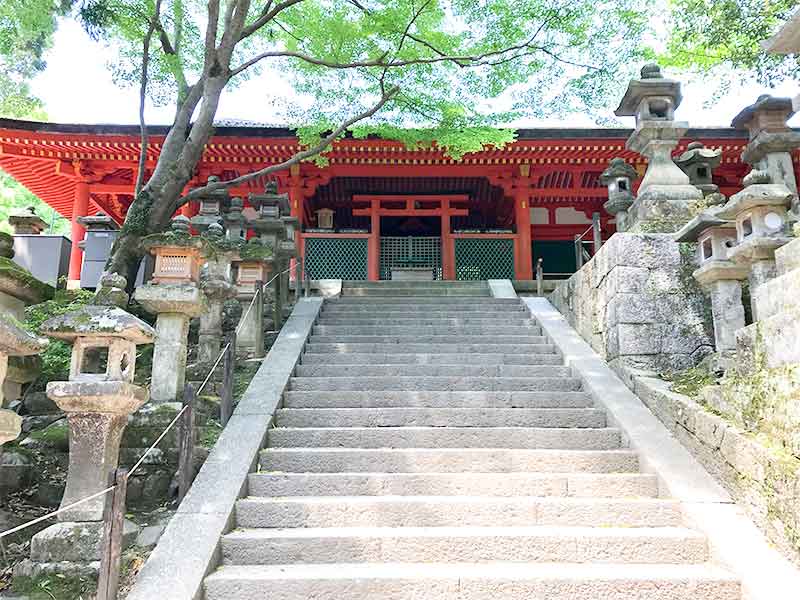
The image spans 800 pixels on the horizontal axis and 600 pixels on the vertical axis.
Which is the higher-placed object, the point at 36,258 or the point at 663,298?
the point at 36,258

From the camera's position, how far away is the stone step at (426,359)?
6684 mm

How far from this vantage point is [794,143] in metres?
9.34

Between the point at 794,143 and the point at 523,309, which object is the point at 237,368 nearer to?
the point at 523,309

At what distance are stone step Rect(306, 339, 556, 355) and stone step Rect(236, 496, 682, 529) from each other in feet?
10.1

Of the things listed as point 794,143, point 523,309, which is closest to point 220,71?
point 523,309

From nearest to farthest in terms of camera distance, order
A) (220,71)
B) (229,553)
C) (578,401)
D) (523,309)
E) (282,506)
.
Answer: (229,553) → (282,506) → (578,401) → (220,71) → (523,309)

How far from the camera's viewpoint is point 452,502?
4043 millimetres

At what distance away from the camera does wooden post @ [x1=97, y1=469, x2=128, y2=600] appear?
9.77 ft

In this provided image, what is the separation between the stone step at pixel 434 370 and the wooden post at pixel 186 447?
2128mm

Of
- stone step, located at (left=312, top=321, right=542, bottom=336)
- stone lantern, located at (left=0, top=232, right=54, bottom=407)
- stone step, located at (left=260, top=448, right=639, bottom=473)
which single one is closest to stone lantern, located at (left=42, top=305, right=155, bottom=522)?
stone lantern, located at (left=0, top=232, right=54, bottom=407)

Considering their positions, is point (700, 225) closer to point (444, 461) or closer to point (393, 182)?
point (444, 461)

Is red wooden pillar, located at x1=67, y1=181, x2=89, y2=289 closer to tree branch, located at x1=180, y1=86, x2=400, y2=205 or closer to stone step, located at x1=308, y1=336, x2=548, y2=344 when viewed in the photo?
tree branch, located at x1=180, y1=86, x2=400, y2=205

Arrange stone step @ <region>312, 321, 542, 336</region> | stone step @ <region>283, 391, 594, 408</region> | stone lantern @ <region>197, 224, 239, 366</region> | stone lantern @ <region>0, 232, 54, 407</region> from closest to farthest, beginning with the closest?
stone lantern @ <region>0, 232, 54, 407</region> < stone step @ <region>283, 391, 594, 408</region> < stone lantern @ <region>197, 224, 239, 366</region> < stone step @ <region>312, 321, 542, 336</region>

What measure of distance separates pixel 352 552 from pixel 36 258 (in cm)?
883
